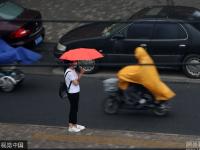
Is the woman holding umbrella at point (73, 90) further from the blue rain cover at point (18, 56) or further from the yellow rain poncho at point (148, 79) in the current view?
the blue rain cover at point (18, 56)

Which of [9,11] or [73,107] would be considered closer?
[73,107]

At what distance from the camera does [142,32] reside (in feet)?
49.9

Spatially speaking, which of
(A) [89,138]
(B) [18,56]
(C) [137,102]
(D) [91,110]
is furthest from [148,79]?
(B) [18,56]

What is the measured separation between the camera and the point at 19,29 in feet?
53.8

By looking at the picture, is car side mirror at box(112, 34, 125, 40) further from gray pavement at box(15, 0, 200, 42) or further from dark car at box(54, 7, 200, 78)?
gray pavement at box(15, 0, 200, 42)

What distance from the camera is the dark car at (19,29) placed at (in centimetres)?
1636

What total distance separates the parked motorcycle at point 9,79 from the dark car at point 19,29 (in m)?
1.68

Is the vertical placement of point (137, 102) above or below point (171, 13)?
below

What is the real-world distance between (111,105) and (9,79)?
3.10m

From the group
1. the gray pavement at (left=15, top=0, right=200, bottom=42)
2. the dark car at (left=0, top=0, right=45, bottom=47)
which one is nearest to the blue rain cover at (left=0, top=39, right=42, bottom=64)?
the dark car at (left=0, top=0, right=45, bottom=47)

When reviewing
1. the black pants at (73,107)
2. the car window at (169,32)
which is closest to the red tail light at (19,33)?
the car window at (169,32)

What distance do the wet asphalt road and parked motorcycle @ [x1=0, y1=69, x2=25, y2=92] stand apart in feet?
0.54

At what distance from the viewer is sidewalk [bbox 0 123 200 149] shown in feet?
35.6

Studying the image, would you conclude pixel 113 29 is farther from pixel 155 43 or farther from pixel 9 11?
pixel 9 11
